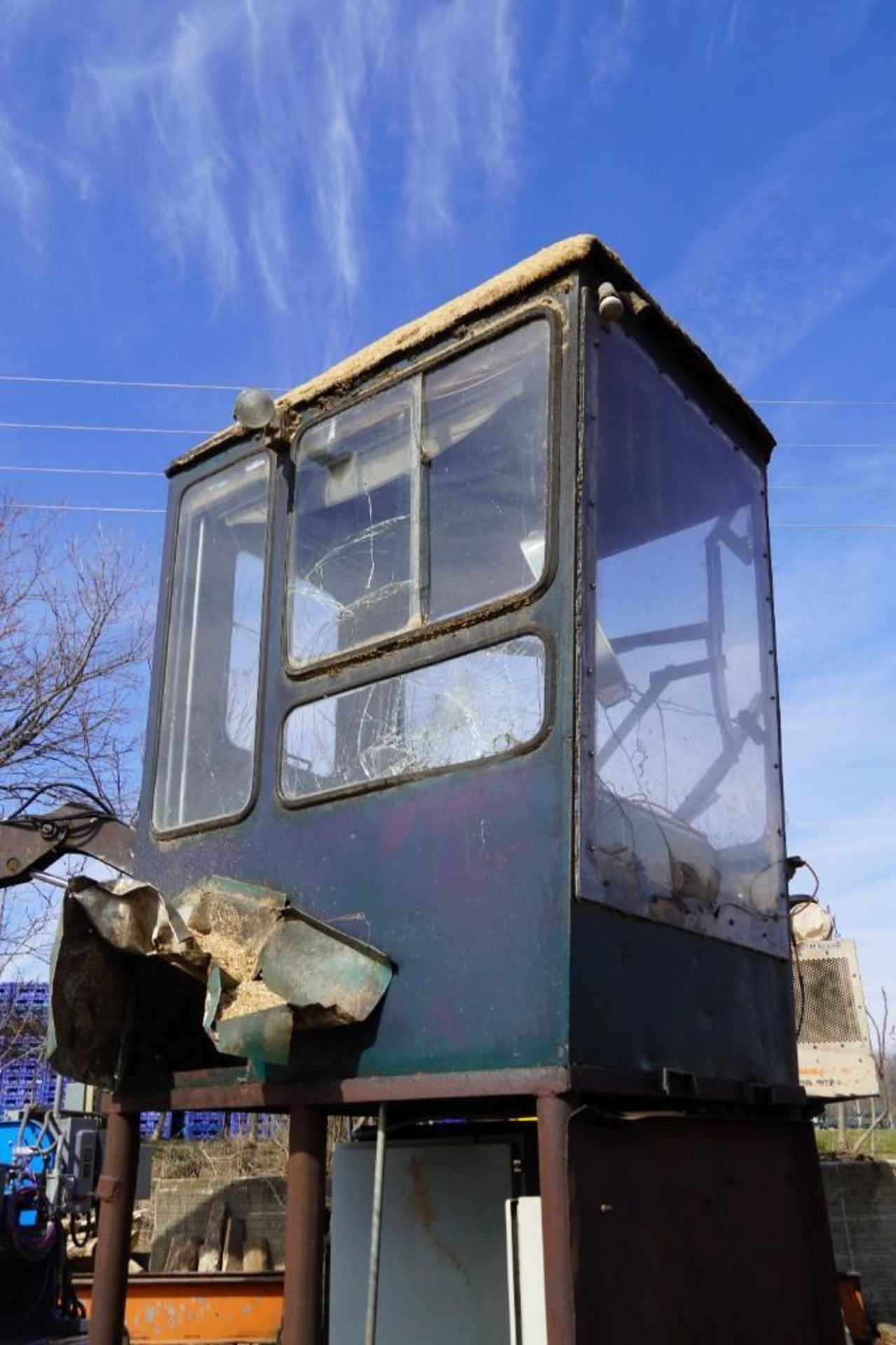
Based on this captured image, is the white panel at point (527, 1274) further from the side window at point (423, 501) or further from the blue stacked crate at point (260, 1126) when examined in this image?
the blue stacked crate at point (260, 1126)

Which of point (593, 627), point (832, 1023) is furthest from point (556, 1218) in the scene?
point (832, 1023)

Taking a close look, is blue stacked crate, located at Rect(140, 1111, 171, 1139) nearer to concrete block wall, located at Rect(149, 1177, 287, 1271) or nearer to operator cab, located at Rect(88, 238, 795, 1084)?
A: concrete block wall, located at Rect(149, 1177, 287, 1271)

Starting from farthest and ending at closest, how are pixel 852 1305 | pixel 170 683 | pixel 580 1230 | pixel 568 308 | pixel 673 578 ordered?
pixel 852 1305, pixel 170 683, pixel 673 578, pixel 568 308, pixel 580 1230

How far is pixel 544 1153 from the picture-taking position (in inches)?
110

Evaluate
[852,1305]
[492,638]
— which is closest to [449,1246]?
[492,638]

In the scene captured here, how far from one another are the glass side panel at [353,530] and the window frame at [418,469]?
0.02m

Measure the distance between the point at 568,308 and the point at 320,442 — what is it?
1.01 m

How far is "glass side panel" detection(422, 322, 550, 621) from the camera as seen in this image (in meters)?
3.53

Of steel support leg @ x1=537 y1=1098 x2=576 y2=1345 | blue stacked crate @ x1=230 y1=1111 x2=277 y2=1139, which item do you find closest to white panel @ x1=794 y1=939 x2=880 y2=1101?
steel support leg @ x1=537 y1=1098 x2=576 y2=1345

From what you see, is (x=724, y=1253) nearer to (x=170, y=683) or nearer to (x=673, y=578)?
(x=673, y=578)

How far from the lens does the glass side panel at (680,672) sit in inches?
135

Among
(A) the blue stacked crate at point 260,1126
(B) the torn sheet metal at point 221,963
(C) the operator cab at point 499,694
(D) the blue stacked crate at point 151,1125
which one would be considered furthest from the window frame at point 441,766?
(D) the blue stacked crate at point 151,1125

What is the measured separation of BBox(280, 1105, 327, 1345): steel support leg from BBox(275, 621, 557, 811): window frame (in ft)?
3.02

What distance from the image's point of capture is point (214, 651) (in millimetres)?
4336
